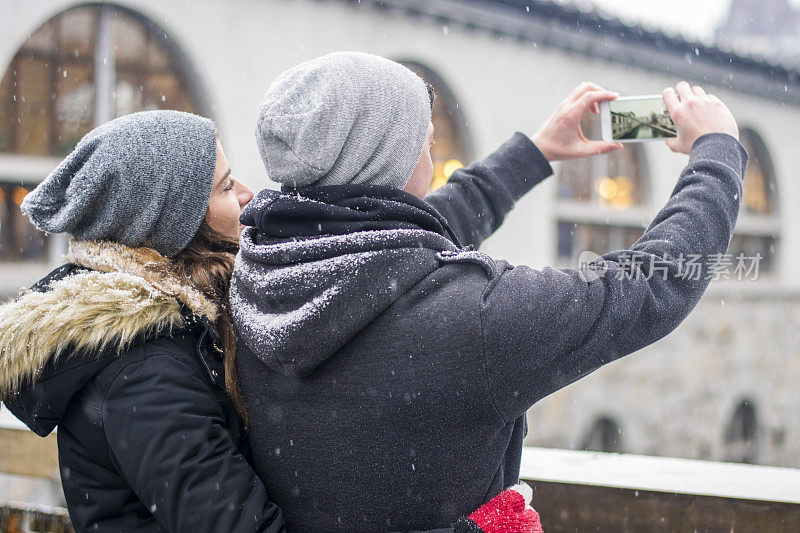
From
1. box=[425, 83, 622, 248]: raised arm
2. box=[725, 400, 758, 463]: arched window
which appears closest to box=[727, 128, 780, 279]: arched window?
box=[725, 400, 758, 463]: arched window

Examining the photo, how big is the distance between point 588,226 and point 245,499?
8793mm

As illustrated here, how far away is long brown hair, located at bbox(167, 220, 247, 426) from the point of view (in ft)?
4.75

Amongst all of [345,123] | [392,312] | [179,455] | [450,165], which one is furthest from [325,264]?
[450,165]

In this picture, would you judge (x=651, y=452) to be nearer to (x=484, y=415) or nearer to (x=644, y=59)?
(x=644, y=59)

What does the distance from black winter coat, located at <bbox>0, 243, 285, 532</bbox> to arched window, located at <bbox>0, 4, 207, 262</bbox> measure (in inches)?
185

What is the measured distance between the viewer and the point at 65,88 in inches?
226

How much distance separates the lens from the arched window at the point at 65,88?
5.56 meters

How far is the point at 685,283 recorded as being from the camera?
50.8 inches

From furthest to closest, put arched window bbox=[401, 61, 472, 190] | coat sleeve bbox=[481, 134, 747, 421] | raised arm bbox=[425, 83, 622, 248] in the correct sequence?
arched window bbox=[401, 61, 472, 190], raised arm bbox=[425, 83, 622, 248], coat sleeve bbox=[481, 134, 747, 421]

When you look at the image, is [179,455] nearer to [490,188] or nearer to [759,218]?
[490,188]

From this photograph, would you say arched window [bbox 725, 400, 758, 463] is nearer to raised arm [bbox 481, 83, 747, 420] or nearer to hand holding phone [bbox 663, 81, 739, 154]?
hand holding phone [bbox 663, 81, 739, 154]

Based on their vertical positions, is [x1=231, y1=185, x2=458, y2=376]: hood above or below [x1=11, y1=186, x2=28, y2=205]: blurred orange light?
above

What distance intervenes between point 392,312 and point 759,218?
11838 mm

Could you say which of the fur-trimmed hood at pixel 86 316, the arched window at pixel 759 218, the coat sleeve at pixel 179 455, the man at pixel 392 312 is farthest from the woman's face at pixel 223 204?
the arched window at pixel 759 218
